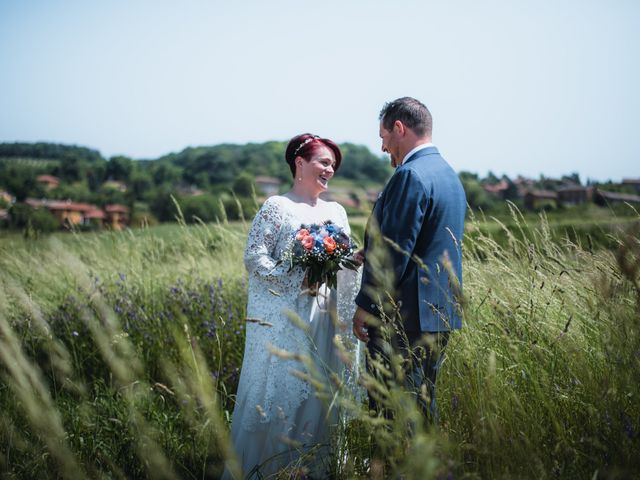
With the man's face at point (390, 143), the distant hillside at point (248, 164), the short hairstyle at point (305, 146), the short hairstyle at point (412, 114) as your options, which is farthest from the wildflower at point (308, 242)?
the distant hillside at point (248, 164)

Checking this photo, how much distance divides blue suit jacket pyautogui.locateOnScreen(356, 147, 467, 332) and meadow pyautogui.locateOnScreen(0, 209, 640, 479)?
23 cm

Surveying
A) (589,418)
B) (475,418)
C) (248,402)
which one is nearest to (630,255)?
(589,418)

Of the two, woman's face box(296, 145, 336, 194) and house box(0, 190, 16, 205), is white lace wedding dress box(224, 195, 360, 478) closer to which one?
woman's face box(296, 145, 336, 194)

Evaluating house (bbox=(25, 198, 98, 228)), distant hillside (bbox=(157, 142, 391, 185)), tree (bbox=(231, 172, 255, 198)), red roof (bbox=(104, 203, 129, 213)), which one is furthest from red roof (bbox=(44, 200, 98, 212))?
distant hillside (bbox=(157, 142, 391, 185))

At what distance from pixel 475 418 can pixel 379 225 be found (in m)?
1.18

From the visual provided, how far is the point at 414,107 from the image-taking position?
9.37ft

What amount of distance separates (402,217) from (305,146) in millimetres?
1008

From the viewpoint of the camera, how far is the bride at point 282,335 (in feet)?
10.2

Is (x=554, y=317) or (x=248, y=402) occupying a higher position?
(x=554, y=317)

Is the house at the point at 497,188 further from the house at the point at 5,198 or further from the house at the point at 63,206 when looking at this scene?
the house at the point at 5,198

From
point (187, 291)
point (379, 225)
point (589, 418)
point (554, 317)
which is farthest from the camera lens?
point (187, 291)

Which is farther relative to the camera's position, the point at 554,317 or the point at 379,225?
the point at 554,317

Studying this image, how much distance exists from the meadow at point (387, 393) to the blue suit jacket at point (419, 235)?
0.76 feet

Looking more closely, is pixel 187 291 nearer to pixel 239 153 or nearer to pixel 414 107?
pixel 414 107
